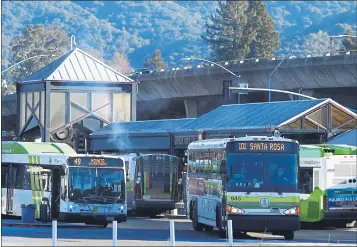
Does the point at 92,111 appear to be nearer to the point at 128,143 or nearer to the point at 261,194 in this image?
the point at 128,143

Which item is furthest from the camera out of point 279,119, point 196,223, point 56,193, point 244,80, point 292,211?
point 244,80

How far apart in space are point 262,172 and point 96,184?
9.53m

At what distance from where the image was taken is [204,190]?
34.7m

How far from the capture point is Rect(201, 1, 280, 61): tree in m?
146

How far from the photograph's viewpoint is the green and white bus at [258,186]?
30969 mm

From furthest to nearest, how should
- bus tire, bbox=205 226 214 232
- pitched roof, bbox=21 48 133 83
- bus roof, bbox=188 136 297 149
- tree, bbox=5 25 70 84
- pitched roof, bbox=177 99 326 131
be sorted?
1. tree, bbox=5 25 70 84
2. pitched roof, bbox=21 48 133 83
3. pitched roof, bbox=177 99 326 131
4. bus tire, bbox=205 226 214 232
5. bus roof, bbox=188 136 297 149

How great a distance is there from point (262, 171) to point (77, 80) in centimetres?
3748

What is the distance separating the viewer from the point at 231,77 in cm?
8919

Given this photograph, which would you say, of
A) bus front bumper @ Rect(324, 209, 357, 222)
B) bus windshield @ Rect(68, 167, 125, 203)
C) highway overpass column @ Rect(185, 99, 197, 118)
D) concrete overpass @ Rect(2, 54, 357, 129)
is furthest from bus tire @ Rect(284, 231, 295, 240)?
highway overpass column @ Rect(185, 99, 197, 118)

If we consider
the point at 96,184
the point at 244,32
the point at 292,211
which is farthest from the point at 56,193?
the point at 244,32

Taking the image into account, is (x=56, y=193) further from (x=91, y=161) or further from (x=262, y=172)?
(x=262, y=172)

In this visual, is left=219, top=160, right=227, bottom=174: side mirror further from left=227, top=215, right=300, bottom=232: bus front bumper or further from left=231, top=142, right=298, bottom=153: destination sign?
left=227, top=215, right=300, bottom=232: bus front bumper

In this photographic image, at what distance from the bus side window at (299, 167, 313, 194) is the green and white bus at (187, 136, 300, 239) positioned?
593 cm

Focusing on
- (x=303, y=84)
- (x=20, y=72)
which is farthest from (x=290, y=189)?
(x=20, y=72)
